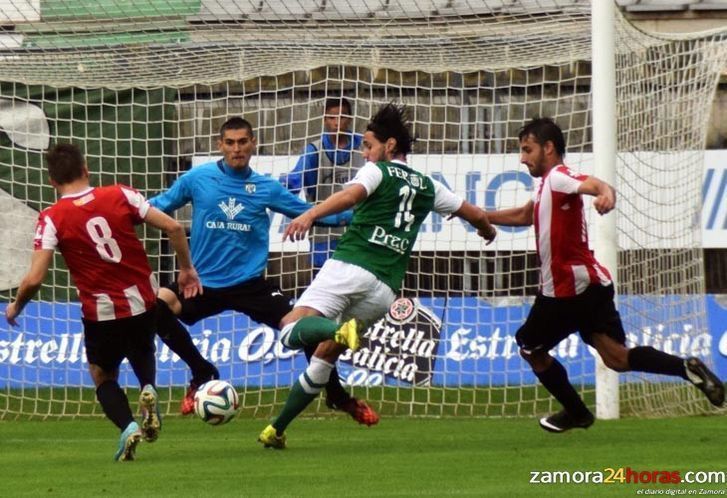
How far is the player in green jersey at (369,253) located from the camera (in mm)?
8719

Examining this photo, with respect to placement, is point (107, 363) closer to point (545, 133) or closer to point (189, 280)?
point (189, 280)

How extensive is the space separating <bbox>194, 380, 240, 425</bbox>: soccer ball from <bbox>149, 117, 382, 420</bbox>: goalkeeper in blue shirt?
173 centimetres

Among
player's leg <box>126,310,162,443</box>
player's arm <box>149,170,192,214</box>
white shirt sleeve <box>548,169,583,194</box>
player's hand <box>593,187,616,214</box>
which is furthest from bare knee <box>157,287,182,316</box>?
player's hand <box>593,187,616,214</box>

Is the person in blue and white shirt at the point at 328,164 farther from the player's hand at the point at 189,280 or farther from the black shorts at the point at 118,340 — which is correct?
the black shorts at the point at 118,340

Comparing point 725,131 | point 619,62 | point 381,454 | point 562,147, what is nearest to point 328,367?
point 381,454

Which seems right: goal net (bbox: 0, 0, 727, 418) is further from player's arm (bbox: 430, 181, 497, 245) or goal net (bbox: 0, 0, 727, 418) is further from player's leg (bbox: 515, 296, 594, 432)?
player's arm (bbox: 430, 181, 497, 245)

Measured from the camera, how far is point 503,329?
13.1 m

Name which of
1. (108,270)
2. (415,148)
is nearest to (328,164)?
(415,148)

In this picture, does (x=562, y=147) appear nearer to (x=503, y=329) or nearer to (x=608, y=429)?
(x=608, y=429)

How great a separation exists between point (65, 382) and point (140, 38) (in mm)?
2993

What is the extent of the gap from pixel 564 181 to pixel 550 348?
1.15m

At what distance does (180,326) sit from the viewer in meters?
10.6

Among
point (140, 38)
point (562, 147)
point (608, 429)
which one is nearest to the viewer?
point (562, 147)

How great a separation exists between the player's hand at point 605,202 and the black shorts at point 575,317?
0.93m
